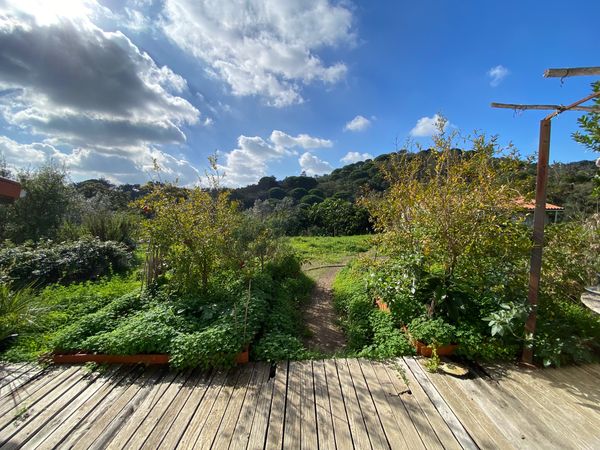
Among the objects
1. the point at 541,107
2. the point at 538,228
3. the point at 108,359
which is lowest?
the point at 108,359

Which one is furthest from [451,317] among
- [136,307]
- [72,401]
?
[136,307]

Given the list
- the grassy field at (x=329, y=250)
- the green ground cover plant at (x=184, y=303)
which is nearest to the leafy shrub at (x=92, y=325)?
the green ground cover plant at (x=184, y=303)

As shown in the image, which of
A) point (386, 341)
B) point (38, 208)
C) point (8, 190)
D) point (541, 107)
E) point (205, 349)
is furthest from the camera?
point (38, 208)

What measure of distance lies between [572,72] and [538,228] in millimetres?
1413

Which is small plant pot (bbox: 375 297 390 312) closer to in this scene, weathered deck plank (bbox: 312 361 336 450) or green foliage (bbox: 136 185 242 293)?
weathered deck plank (bbox: 312 361 336 450)

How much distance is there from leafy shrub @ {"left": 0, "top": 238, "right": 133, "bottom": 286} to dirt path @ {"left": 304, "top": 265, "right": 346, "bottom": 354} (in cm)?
501

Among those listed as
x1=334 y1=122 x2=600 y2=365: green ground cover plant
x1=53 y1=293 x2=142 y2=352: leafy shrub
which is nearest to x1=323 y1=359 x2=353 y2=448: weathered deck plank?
x1=334 y1=122 x2=600 y2=365: green ground cover plant

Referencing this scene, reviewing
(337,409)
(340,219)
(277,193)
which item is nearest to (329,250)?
(340,219)

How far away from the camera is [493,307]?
11.1ft

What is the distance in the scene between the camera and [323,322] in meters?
4.82

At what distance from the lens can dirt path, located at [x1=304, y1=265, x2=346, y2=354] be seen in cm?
395

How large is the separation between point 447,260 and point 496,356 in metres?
1.15

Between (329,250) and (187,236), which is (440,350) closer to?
(187,236)

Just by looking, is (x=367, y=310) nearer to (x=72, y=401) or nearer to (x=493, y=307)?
(x=493, y=307)
